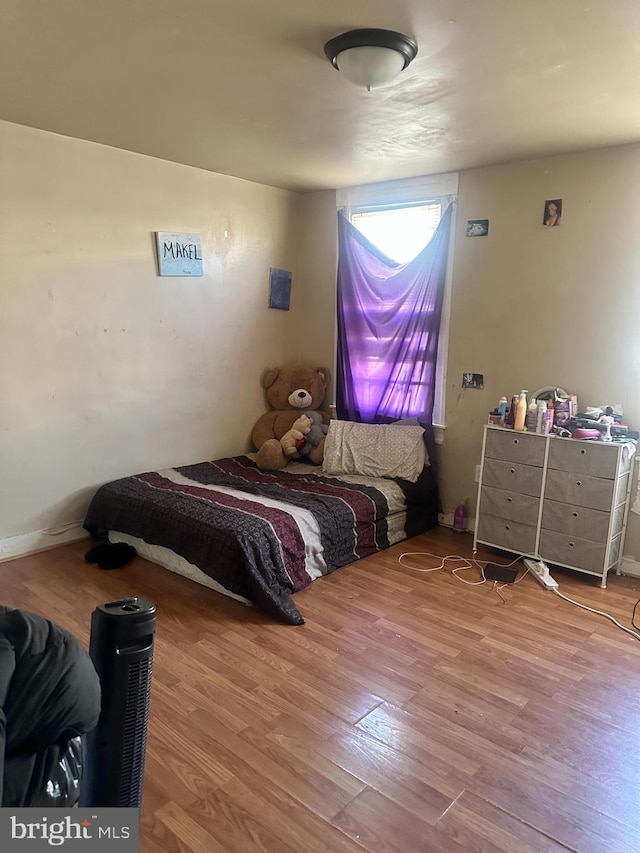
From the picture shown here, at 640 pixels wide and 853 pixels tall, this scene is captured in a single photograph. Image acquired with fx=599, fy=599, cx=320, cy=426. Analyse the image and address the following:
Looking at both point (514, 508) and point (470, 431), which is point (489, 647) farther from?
point (470, 431)

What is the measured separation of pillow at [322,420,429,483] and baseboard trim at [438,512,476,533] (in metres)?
0.40

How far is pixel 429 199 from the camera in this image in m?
3.97

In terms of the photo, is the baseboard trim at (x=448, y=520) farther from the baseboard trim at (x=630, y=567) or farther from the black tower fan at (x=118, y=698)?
the black tower fan at (x=118, y=698)

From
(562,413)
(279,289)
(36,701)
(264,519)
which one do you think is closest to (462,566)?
(562,413)

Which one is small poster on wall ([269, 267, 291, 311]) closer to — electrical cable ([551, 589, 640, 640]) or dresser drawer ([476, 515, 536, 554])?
dresser drawer ([476, 515, 536, 554])

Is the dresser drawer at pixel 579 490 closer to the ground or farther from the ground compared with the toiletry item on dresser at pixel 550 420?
closer to the ground

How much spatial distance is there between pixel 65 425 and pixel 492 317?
8.81 feet

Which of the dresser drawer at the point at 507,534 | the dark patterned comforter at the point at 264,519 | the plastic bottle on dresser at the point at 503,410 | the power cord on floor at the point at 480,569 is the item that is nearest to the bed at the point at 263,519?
the dark patterned comforter at the point at 264,519

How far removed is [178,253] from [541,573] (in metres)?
2.95

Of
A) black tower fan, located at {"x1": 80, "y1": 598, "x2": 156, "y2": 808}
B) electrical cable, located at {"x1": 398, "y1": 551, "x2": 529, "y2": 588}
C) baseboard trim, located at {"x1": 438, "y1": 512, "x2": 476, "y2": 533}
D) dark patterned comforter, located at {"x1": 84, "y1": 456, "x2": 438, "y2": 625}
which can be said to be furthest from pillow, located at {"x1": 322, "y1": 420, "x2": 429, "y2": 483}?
black tower fan, located at {"x1": 80, "y1": 598, "x2": 156, "y2": 808}

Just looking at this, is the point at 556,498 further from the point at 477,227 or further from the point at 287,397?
the point at 287,397

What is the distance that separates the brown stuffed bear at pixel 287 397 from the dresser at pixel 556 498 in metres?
1.52

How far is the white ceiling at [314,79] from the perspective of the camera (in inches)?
75.2

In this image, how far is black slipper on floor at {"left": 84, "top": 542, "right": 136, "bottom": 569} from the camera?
129 inches
